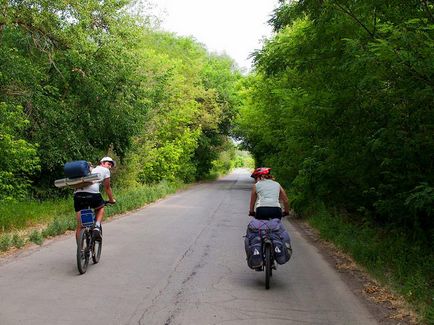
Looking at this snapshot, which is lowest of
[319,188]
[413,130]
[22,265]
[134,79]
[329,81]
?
[22,265]

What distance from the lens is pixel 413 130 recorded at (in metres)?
8.12

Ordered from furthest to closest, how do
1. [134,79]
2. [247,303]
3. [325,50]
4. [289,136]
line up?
[134,79] → [289,136] → [325,50] → [247,303]

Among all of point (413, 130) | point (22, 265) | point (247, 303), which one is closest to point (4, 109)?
point (22, 265)

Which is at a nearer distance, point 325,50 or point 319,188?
point 325,50

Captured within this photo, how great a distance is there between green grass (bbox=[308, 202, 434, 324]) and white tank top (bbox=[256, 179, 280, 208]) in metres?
2.17

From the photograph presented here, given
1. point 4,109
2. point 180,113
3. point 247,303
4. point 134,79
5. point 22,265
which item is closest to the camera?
point 247,303

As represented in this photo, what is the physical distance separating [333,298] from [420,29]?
13.9 feet

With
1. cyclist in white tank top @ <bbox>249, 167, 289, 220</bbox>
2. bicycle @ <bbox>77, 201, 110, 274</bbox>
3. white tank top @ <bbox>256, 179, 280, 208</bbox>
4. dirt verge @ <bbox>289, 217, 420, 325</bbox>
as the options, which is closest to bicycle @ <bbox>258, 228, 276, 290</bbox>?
cyclist in white tank top @ <bbox>249, 167, 289, 220</bbox>

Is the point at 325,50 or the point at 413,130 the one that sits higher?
the point at 325,50

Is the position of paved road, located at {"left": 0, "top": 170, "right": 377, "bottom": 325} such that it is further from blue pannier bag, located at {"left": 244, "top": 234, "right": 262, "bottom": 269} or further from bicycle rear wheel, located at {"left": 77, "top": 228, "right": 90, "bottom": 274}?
blue pannier bag, located at {"left": 244, "top": 234, "right": 262, "bottom": 269}

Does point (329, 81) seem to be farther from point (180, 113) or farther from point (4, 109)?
point (180, 113)

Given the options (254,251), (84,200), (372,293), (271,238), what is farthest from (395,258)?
(84,200)

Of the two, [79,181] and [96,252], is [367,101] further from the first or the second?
[96,252]

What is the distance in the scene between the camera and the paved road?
5.85m
